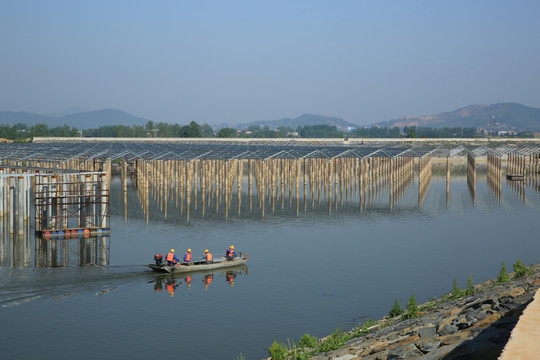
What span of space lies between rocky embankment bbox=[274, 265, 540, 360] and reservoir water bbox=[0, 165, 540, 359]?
4.41 metres

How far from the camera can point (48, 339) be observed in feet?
74.4

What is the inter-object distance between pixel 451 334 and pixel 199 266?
17794mm

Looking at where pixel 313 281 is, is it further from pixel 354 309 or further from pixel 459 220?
pixel 459 220

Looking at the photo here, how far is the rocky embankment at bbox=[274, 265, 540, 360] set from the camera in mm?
14387

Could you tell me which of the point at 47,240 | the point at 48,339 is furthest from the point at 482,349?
the point at 47,240

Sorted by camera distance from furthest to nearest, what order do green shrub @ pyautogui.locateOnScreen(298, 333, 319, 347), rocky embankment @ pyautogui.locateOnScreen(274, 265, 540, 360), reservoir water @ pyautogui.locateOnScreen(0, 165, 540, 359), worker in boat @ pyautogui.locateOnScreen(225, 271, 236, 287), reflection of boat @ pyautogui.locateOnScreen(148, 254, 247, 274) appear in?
1. reflection of boat @ pyautogui.locateOnScreen(148, 254, 247, 274)
2. worker in boat @ pyautogui.locateOnScreen(225, 271, 236, 287)
3. reservoir water @ pyautogui.locateOnScreen(0, 165, 540, 359)
4. green shrub @ pyautogui.locateOnScreen(298, 333, 319, 347)
5. rocky embankment @ pyautogui.locateOnScreen(274, 265, 540, 360)

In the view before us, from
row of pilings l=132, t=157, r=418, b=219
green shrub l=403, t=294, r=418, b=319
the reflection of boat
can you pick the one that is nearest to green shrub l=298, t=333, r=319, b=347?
green shrub l=403, t=294, r=418, b=319

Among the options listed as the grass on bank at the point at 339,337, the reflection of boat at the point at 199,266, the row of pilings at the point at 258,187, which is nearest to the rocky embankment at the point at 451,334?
the grass on bank at the point at 339,337

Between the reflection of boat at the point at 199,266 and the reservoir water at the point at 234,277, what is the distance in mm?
420

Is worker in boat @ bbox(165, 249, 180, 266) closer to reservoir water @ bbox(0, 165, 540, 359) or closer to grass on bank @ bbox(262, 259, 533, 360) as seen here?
reservoir water @ bbox(0, 165, 540, 359)

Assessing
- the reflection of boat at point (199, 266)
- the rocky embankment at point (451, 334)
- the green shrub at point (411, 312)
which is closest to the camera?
the rocky embankment at point (451, 334)

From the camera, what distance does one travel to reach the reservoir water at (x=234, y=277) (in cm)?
2304

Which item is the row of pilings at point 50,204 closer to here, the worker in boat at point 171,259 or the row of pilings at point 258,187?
the worker in boat at point 171,259

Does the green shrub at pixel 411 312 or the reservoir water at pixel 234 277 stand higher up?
the green shrub at pixel 411 312
